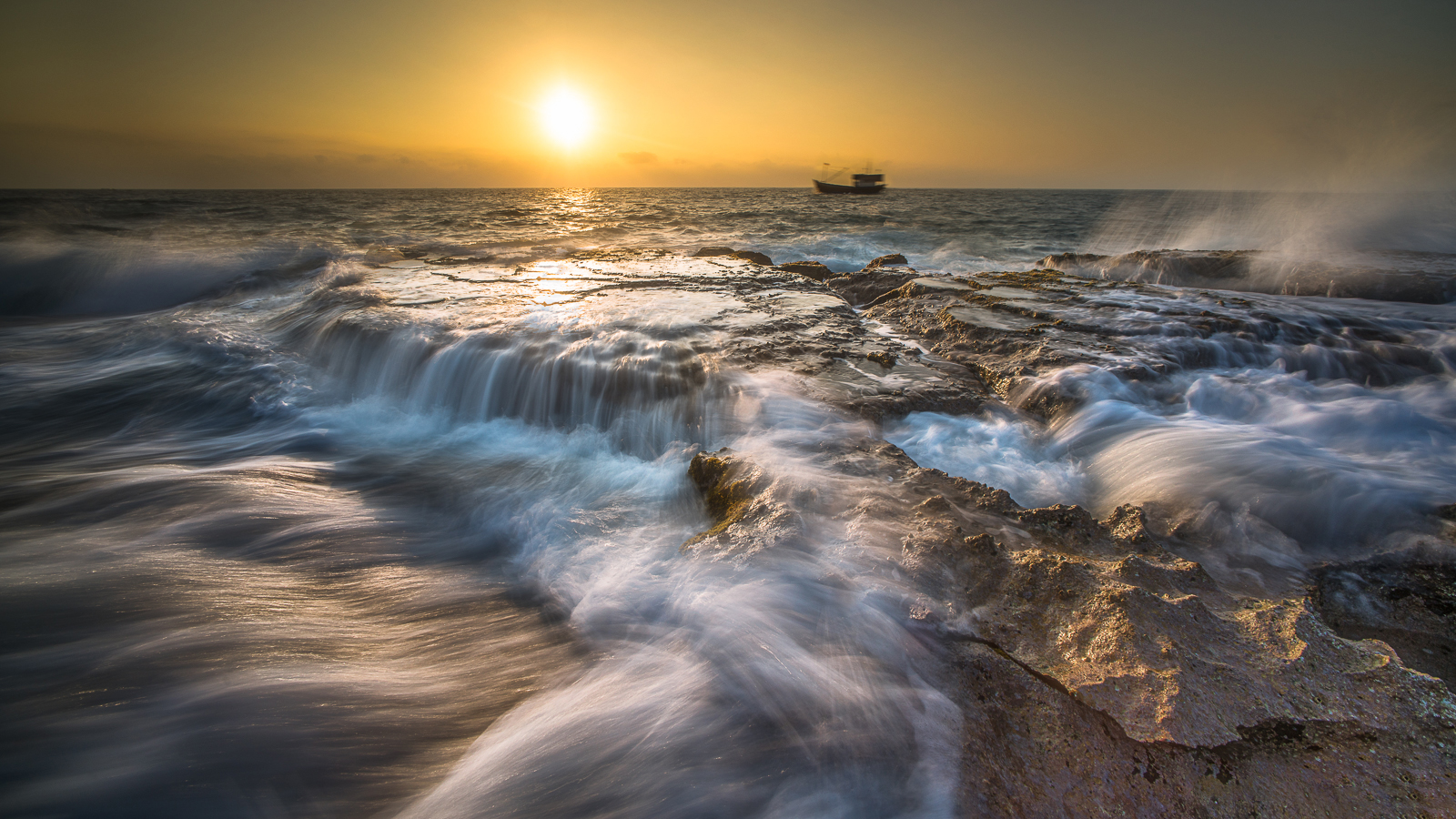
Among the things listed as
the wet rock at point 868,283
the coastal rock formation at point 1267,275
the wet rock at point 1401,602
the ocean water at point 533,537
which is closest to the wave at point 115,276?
the ocean water at point 533,537

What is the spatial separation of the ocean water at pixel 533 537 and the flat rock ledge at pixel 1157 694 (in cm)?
17

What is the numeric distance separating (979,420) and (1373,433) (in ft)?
8.03

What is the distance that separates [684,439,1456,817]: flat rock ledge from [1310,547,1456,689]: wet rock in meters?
0.10

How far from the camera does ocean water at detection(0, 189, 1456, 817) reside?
1.76 meters

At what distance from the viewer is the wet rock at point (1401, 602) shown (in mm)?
1896

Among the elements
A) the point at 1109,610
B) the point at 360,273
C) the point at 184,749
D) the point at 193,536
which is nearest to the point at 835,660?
the point at 1109,610

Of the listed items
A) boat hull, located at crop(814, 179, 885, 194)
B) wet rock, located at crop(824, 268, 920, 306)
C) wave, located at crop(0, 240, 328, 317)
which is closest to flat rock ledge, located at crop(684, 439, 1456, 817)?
wet rock, located at crop(824, 268, 920, 306)

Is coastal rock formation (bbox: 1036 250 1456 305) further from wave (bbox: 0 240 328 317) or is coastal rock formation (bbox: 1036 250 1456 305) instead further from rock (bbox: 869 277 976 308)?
wave (bbox: 0 240 328 317)

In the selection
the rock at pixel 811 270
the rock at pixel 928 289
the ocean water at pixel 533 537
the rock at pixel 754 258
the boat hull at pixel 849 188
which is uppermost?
the boat hull at pixel 849 188

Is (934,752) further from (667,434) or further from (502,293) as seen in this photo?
(502,293)

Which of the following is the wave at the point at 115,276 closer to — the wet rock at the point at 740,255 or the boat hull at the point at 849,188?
the wet rock at the point at 740,255

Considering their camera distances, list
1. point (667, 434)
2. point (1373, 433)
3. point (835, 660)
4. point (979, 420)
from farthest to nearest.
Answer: point (667, 434), point (979, 420), point (1373, 433), point (835, 660)

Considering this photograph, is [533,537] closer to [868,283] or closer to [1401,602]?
[1401,602]

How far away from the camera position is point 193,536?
3.08 meters
